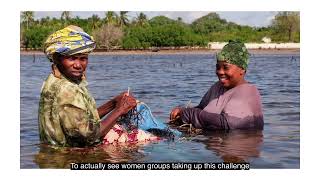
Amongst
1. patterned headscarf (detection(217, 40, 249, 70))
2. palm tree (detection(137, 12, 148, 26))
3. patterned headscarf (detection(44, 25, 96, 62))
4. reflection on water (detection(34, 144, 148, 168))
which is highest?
palm tree (detection(137, 12, 148, 26))

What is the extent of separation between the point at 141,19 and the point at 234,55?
1.46 meters

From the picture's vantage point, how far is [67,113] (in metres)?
7.05

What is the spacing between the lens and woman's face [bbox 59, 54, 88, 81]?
7176mm

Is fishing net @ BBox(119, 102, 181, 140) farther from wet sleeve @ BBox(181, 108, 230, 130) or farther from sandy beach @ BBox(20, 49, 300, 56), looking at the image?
sandy beach @ BBox(20, 49, 300, 56)

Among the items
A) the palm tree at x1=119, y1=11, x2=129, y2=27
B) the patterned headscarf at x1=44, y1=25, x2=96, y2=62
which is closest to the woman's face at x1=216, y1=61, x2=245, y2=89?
the palm tree at x1=119, y1=11, x2=129, y2=27

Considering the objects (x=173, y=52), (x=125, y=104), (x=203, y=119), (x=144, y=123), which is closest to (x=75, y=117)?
(x=125, y=104)

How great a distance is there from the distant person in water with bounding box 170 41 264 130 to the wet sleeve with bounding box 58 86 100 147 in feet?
6.44

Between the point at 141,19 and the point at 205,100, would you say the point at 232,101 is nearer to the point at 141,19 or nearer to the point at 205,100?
the point at 205,100

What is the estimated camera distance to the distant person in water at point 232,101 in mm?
8445

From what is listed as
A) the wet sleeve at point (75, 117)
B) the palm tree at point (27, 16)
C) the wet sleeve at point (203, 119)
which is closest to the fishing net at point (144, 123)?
the wet sleeve at point (203, 119)

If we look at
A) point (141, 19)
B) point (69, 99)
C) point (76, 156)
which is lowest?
point (76, 156)

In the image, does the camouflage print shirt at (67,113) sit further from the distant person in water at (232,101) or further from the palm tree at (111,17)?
the distant person in water at (232,101)

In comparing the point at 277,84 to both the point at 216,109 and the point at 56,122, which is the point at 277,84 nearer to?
the point at 216,109

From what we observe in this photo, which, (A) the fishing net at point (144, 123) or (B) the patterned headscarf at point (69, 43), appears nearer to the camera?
(B) the patterned headscarf at point (69, 43)
